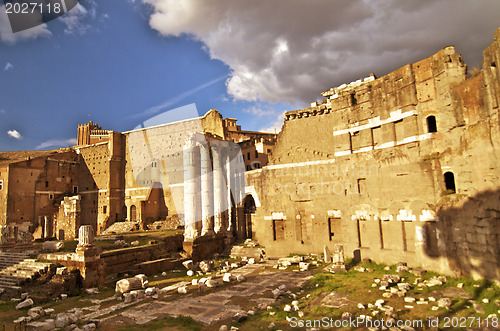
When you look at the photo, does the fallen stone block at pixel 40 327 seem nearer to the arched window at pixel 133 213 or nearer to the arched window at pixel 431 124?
the arched window at pixel 431 124

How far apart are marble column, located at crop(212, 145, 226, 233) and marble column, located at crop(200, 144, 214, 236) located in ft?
1.46

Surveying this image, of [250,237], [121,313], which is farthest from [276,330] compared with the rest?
[250,237]

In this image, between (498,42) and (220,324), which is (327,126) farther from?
(220,324)

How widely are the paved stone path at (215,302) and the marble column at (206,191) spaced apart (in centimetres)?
883

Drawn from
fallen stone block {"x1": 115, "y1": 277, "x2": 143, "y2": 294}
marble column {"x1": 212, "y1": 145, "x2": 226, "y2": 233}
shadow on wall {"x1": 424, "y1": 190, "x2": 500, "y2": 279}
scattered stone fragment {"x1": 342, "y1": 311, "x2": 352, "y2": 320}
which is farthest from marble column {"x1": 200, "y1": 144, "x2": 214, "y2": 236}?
scattered stone fragment {"x1": 342, "y1": 311, "x2": 352, "y2": 320}

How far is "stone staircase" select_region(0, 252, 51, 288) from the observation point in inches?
592

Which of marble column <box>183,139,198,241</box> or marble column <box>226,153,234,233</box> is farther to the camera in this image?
marble column <box>226,153,234,233</box>

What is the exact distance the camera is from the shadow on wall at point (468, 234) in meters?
9.76

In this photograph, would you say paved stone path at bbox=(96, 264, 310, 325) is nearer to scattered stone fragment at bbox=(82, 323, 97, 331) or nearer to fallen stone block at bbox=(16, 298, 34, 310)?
scattered stone fragment at bbox=(82, 323, 97, 331)

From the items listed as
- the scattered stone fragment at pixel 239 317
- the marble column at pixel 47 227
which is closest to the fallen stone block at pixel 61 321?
the scattered stone fragment at pixel 239 317

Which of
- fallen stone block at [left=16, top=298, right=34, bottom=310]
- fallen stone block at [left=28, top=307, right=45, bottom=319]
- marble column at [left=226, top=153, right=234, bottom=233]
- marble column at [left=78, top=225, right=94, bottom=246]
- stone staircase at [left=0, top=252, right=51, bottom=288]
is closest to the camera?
fallen stone block at [left=28, top=307, right=45, bottom=319]

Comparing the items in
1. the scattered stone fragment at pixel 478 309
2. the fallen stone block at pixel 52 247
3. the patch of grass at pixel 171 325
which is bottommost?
the patch of grass at pixel 171 325

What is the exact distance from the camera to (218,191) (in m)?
25.1

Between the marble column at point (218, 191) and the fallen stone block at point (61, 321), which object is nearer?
the fallen stone block at point (61, 321)
